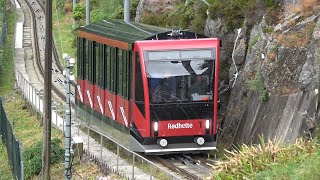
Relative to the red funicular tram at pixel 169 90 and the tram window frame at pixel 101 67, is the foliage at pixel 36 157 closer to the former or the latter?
the tram window frame at pixel 101 67

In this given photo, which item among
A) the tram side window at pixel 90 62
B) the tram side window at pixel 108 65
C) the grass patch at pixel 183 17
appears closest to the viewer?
the tram side window at pixel 108 65

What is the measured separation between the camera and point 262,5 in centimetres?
2711

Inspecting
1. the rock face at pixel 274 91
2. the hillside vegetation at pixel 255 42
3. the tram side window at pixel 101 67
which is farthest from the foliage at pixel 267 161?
the tram side window at pixel 101 67

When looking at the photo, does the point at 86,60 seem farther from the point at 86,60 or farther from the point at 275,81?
the point at 275,81

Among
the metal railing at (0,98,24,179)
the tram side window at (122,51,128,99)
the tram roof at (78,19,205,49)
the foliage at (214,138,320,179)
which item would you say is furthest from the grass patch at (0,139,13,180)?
the foliage at (214,138,320,179)

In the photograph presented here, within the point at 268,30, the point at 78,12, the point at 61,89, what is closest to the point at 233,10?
the point at 268,30

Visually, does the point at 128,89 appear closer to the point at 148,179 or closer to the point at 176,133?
the point at 176,133

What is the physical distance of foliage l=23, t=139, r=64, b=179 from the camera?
2727 cm

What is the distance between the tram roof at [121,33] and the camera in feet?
78.4

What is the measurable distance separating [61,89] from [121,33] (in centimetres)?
1804

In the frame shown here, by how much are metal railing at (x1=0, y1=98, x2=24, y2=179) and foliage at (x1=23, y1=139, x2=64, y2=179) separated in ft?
1.74

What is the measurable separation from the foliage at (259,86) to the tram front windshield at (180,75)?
1320mm

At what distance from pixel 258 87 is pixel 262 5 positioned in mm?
3983

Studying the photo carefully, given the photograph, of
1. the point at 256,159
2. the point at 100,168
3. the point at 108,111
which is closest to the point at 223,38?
the point at 108,111
